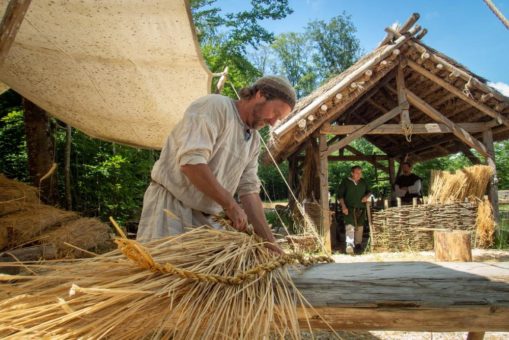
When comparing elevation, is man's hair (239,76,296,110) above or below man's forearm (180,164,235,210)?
above

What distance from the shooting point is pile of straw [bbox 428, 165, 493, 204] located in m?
6.71

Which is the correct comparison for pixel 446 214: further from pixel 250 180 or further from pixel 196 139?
pixel 196 139

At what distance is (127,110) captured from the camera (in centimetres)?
379

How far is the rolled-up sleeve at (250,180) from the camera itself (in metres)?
1.98

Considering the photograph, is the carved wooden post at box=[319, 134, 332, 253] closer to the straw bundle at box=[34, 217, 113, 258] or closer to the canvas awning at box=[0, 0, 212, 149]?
the canvas awning at box=[0, 0, 212, 149]

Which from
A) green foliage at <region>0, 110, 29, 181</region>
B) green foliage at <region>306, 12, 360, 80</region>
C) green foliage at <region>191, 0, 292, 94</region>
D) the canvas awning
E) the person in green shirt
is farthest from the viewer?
green foliage at <region>306, 12, 360, 80</region>

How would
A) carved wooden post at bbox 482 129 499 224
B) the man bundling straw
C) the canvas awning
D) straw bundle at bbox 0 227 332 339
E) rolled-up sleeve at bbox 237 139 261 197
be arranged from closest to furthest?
1. straw bundle at bbox 0 227 332 339
2. the man bundling straw
3. rolled-up sleeve at bbox 237 139 261 197
4. the canvas awning
5. carved wooden post at bbox 482 129 499 224

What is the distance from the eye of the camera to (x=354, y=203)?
23.2ft

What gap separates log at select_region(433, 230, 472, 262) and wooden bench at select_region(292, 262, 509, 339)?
125 centimetres

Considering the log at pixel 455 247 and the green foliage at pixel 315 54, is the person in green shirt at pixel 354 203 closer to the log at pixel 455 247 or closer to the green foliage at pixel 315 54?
the log at pixel 455 247

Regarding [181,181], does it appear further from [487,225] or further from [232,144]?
[487,225]

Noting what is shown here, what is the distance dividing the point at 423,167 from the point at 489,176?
432 inches

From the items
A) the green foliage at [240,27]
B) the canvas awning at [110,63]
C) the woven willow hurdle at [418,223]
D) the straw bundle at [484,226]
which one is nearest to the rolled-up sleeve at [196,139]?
the canvas awning at [110,63]

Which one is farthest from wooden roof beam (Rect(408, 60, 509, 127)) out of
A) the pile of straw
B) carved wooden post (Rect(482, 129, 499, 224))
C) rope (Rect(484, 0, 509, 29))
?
rope (Rect(484, 0, 509, 29))
